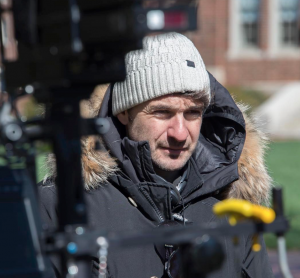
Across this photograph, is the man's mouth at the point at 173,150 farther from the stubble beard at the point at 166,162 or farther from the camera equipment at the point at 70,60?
the camera equipment at the point at 70,60

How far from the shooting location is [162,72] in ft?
9.03

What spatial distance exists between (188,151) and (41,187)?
0.65 metres

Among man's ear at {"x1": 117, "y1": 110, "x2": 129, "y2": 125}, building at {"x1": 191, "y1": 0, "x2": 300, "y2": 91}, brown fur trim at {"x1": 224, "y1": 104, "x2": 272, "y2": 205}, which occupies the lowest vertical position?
building at {"x1": 191, "y1": 0, "x2": 300, "y2": 91}

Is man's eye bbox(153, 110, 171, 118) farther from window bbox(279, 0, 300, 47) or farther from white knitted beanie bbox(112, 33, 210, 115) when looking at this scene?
window bbox(279, 0, 300, 47)

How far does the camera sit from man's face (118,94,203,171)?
2.78 meters

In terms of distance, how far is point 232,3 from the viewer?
25562 mm

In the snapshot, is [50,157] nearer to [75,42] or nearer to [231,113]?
[231,113]

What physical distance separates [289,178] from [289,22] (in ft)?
52.1

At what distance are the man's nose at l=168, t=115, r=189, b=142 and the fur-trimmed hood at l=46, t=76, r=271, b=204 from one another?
0.28 m

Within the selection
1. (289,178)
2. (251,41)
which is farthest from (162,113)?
(251,41)

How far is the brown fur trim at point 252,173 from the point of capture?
10.1 feet

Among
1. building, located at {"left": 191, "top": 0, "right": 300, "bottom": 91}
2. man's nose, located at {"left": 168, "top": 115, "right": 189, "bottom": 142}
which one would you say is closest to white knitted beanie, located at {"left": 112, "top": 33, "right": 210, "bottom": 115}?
man's nose, located at {"left": 168, "top": 115, "right": 189, "bottom": 142}

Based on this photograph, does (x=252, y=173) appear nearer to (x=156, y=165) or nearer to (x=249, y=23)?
(x=156, y=165)

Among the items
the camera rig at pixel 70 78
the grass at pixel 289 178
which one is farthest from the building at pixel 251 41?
the camera rig at pixel 70 78
